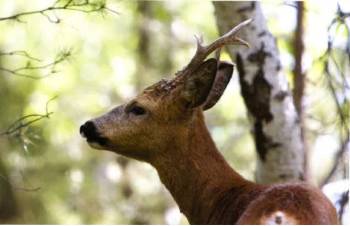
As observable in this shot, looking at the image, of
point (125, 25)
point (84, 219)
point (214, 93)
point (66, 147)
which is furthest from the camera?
point (125, 25)

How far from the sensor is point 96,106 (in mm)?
14406

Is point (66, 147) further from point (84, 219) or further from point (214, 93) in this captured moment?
point (214, 93)

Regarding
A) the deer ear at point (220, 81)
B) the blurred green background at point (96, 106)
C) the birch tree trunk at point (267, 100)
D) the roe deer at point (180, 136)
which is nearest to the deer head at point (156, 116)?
the roe deer at point (180, 136)

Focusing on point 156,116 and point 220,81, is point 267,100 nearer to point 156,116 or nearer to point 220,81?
point 220,81

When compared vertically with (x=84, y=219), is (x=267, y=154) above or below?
above

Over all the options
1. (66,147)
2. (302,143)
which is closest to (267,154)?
(302,143)

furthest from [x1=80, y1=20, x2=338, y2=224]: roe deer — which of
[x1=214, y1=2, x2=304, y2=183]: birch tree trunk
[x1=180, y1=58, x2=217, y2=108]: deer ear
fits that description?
[x1=214, y1=2, x2=304, y2=183]: birch tree trunk

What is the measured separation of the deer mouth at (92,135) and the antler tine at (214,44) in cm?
60

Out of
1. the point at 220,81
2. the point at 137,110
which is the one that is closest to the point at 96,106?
the point at 220,81

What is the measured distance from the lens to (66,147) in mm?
14477

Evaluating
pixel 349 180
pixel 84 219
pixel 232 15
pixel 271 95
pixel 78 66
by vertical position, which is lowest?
pixel 84 219

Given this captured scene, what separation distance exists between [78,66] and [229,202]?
10.3m

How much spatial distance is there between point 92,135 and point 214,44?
855 millimetres

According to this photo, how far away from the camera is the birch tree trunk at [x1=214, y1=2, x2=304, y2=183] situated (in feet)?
22.1
